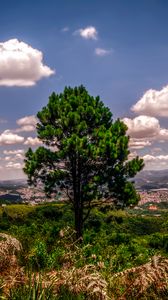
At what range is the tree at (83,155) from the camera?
2309 centimetres

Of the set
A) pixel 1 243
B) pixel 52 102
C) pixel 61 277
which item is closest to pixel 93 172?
pixel 52 102

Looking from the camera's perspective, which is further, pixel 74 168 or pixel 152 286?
pixel 74 168

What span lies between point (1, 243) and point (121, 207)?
18992 millimetres

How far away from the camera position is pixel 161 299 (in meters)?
4.39

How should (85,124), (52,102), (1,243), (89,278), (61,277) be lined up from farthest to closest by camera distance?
(52,102) → (85,124) → (1,243) → (61,277) → (89,278)

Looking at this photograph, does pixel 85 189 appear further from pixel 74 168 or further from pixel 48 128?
pixel 48 128

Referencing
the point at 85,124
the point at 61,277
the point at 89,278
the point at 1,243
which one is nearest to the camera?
the point at 89,278

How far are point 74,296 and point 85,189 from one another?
1896 cm

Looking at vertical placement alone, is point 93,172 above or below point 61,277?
above

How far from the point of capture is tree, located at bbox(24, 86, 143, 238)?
909 inches

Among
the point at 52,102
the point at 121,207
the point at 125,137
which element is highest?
the point at 52,102

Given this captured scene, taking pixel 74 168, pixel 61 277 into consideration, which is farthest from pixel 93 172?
pixel 61 277

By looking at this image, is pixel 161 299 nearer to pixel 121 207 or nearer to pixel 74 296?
pixel 74 296

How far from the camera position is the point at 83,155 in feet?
73.9
